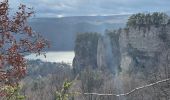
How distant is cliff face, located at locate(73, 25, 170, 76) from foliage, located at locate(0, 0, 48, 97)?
226ft

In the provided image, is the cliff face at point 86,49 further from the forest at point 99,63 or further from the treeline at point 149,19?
the treeline at point 149,19

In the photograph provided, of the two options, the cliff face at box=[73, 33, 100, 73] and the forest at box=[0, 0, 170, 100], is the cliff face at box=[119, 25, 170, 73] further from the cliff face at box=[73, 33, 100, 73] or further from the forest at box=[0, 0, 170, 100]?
the cliff face at box=[73, 33, 100, 73]

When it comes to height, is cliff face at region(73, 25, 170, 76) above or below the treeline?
below

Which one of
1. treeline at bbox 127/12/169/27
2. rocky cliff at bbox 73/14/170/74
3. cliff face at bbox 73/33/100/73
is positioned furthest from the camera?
cliff face at bbox 73/33/100/73

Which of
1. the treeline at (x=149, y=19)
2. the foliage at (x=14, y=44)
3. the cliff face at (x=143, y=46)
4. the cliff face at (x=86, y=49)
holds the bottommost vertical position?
the cliff face at (x=86, y=49)

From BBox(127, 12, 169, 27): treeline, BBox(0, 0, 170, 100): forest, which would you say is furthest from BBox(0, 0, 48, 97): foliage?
BBox(127, 12, 169, 27): treeline

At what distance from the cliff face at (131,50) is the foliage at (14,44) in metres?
68.9

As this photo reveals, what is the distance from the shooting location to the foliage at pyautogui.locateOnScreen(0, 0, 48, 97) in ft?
28.7

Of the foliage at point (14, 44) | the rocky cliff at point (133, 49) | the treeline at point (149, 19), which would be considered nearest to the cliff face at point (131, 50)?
the rocky cliff at point (133, 49)

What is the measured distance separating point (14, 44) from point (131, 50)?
98028mm

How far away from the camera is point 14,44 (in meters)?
8.89

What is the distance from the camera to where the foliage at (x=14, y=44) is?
344 inches

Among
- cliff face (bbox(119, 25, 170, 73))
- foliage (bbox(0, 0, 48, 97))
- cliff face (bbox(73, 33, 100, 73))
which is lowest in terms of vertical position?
cliff face (bbox(73, 33, 100, 73))

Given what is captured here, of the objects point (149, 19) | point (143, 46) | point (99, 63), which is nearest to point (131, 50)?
point (143, 46)
